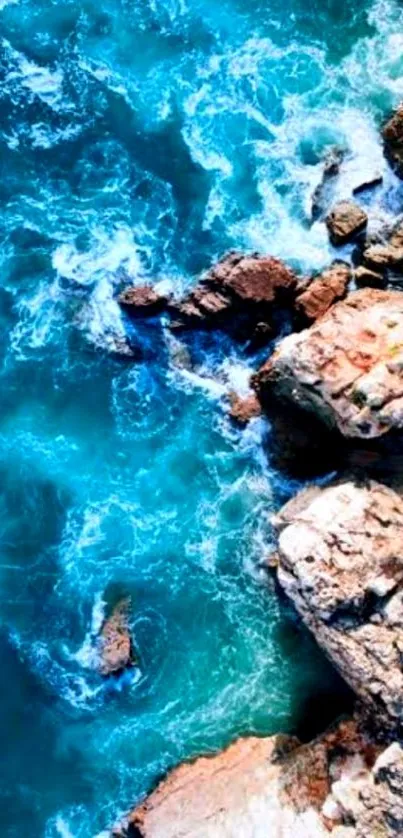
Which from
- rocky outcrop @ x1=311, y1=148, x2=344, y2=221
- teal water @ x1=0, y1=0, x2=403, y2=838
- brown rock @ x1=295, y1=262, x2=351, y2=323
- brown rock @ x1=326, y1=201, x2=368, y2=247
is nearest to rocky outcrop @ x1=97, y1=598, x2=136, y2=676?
teal water @ x1=0, y1=0, x2=403, y2=838

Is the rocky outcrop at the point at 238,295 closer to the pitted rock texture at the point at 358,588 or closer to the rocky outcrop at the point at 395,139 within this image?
the rocky outcrop at the point at 395,139

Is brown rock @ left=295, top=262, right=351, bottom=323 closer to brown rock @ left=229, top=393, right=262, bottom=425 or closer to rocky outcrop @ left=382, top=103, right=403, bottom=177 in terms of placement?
brown rock @ left=229, top=393, right=262, bottom=425

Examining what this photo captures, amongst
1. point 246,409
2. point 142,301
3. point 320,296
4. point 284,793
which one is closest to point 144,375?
point 142,301

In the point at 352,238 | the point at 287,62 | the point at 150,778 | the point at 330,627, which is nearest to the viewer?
the point at 330,627

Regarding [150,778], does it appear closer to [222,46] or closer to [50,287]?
[50,287]

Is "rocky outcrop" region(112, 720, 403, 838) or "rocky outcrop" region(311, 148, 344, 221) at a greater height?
"rocky outcrop" region(311, 148, 344, 221)

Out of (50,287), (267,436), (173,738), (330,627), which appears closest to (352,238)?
(267,436)
